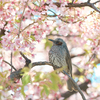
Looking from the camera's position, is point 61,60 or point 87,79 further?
point 87,79

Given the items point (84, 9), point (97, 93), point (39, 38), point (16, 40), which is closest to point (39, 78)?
point (16, 40)

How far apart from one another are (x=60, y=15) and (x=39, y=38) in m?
0.65

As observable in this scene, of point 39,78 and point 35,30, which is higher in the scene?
point 35,30

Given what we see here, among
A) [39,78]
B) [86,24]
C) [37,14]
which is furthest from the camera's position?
[86,24]

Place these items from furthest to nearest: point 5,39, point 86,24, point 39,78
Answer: point 86,24 → point 5,39 → point 39,78

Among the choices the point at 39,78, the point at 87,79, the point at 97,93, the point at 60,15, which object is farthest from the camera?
the point at 87,79

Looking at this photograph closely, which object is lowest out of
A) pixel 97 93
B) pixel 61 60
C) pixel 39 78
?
pixel 97 93

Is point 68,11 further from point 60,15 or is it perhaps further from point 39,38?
point 39,38

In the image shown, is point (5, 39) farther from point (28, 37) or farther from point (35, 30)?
point (35, 30)

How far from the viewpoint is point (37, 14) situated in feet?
11.0

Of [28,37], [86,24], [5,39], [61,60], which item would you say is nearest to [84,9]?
[86,24]

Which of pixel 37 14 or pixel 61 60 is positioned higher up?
pixel 37 14

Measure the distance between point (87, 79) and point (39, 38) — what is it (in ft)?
9.54

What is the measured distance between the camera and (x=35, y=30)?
3.52 meters
